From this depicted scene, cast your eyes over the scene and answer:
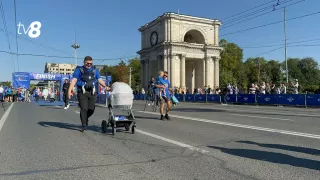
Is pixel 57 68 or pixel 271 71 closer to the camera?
pixel 271 71

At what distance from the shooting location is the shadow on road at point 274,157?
16.2 feet

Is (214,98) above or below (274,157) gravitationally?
above

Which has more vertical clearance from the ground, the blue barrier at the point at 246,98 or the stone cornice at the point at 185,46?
the stone cornice at the point at 185,46

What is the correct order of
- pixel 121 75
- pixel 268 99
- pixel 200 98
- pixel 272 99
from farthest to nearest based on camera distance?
pixel 200 98
pixel 268 99
pixel 272 99
pixel 121 75

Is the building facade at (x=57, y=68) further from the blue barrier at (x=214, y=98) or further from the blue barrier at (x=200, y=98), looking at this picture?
the blue barrier at (x=214, y=98)

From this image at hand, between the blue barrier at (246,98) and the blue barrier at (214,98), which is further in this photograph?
the blue barrier at (214,98)

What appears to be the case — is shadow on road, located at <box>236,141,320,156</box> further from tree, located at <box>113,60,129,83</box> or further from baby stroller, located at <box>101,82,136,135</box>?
tree, located at <box>113,60,129,83</box>

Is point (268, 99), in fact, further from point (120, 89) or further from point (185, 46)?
point (185, 46)

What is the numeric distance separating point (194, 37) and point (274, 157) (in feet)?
191

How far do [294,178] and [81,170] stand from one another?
2848 millimetres

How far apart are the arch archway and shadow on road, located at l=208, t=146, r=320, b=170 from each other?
181ft

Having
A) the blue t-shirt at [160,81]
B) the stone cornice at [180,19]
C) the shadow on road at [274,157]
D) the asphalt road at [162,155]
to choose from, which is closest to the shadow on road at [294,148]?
the asphalt road at [162,155]

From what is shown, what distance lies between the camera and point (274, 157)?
5.43 metres

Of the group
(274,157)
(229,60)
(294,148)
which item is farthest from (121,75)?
(229,60)
